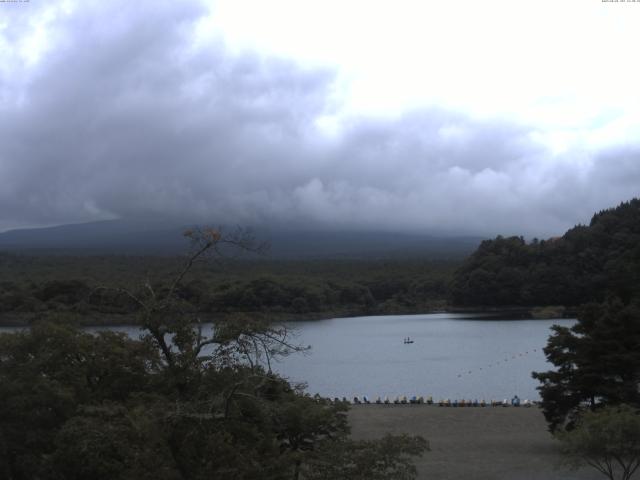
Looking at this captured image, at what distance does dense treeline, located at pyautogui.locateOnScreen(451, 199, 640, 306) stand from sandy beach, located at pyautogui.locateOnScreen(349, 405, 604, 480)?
2192 inches

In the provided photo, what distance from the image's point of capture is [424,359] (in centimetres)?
4875

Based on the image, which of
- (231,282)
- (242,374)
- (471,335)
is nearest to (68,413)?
(242,374)

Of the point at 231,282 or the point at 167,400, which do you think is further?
the point at 231,282

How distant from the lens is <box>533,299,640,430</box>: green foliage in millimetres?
19547

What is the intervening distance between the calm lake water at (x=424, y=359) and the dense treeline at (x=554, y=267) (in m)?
14.1

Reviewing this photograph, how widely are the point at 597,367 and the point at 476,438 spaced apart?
185 inches

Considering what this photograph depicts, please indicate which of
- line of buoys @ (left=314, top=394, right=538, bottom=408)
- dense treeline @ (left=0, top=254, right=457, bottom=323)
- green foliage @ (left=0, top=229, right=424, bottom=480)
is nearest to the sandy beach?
line of buoys @ (left=314, top=394, right=538, bottom=408)

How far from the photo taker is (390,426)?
2488 centimetres

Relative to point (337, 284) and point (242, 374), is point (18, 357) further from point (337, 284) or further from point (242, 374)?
point (337, 284)

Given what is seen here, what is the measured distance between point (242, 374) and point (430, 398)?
2521 cm

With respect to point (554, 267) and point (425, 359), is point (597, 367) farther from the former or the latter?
point (554, 267)

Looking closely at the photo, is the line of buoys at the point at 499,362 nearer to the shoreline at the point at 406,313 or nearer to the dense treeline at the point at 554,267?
the shoreline at the point at 406,313

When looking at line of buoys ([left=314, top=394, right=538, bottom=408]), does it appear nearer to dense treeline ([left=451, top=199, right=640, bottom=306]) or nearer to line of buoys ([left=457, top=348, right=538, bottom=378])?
line of buoys ([left=457, top=348, right=538, bottom=378])

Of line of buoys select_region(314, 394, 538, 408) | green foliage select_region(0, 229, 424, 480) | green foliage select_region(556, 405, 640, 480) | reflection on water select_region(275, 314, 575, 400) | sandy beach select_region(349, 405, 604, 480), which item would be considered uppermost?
green foliage select_region(0, 229, 424, 480)
